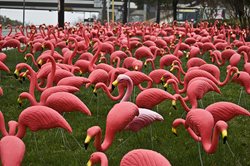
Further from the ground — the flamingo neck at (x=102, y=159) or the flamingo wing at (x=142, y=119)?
the flamingo neck at (x=102, y=159)

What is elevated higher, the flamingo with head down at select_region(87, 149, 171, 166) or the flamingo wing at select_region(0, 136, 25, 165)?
the flamingo with head down at select_region(87, 149, 171, 166)

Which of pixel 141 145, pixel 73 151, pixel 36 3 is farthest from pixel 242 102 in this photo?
pixel 36 3

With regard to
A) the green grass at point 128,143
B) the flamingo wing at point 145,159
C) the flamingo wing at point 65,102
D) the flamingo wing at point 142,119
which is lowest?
the green grass at point 128,143

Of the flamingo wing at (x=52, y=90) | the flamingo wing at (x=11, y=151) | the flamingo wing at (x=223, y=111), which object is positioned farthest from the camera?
the flamingo wing at (x=52, y=90)

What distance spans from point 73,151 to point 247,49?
267 inches

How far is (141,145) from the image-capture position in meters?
5.11

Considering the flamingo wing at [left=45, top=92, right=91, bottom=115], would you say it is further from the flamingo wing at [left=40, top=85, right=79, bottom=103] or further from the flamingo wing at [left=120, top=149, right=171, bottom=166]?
the flamingo wing at [left=120, top=149, right=171, bottom=166]

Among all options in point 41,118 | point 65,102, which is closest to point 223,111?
point 65,102

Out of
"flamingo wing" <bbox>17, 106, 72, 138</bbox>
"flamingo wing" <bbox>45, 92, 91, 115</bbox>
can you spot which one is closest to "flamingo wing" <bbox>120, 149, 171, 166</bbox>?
"flamingo wing" <bbox>17, 106, 72, 138</bbox>

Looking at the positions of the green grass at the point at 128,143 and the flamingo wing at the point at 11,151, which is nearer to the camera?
the flamingo wing at the point at 11,151

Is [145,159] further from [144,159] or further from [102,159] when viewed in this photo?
[102,159]

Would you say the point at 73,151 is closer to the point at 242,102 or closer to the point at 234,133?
the point at 234,133

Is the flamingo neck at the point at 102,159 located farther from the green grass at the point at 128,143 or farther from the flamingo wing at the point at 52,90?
the flamingo wing at the point at 52,90

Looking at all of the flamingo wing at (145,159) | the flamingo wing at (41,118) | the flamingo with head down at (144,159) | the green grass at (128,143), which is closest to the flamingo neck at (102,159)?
the flamingo with head down at (144,159)
